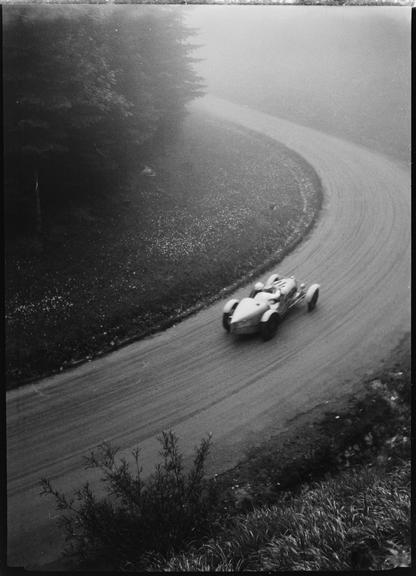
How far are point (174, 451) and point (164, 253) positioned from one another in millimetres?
2583

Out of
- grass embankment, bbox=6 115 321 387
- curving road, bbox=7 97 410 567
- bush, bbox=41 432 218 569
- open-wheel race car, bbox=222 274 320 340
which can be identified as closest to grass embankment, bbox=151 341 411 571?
bush, bbox=41 432 218 569

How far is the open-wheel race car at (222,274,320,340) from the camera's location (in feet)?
18.6

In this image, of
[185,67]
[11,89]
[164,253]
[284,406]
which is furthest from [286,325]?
[11,89]

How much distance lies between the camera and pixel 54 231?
589 centimetres

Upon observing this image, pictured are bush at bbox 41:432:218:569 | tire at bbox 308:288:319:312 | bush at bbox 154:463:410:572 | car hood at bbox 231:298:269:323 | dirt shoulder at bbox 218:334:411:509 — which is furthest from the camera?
tire at bbox 308:288:319:312

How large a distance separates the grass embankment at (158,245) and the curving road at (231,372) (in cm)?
31

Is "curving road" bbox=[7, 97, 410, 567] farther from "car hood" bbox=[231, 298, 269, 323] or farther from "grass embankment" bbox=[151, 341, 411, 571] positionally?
"grass embankment" bbox=[151, 341, 411, 571]

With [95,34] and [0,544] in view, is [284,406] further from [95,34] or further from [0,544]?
[95,34]

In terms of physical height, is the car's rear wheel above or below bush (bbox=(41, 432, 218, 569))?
above

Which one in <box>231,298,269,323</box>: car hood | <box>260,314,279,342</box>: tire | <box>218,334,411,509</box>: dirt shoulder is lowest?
<box>218,334,411,509</box>: dirt shoulder

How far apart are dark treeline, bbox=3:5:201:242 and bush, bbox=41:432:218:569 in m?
3.24

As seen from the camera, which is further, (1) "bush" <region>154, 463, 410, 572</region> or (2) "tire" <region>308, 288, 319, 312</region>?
(2) "tire" <region>308, 288, 319, 312</region>

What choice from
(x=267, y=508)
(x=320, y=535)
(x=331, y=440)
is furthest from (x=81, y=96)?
(x=320, y=535)

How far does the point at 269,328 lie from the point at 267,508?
2.11 meters
